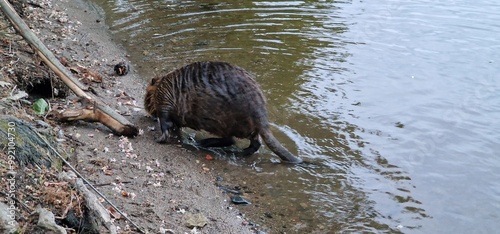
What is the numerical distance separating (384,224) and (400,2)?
279 inches

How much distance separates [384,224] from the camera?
517cm

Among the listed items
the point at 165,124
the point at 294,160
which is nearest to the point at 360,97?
the point at 294,160

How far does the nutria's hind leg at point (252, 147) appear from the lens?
6145mm

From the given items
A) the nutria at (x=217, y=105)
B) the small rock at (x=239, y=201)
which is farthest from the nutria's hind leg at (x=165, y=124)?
the small rock at (x=239, y=201)

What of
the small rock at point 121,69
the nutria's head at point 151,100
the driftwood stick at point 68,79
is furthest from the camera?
the small rock at point 121,69

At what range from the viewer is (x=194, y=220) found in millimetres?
4699

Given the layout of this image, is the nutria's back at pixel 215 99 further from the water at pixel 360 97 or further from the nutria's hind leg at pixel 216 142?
the water at pixel 360 97

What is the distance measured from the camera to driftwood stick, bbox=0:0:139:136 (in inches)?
214

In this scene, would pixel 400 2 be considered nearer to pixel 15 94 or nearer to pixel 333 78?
pixel 333 78

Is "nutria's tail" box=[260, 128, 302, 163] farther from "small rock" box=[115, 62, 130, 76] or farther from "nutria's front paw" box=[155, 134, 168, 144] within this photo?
"small rock" box=[115, 62, 130, 76]

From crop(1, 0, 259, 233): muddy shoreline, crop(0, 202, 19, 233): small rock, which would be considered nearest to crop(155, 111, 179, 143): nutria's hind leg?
crop(1, 0, 259, 233): muddy shoreline

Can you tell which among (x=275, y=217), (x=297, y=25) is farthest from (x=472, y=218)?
(x=297, y=25)

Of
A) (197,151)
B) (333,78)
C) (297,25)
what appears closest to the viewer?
(197,151)

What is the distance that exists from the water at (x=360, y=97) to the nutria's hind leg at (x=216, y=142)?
0.96ft
